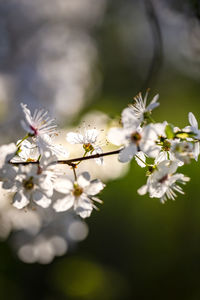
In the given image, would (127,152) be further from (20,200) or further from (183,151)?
(20,200)

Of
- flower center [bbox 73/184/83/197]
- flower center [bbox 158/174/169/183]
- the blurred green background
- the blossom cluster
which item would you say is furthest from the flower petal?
the blurred green background

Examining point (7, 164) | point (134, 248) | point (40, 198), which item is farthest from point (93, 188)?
point (134, 248)

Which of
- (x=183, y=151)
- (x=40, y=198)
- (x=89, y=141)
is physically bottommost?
(x=183, y=151)

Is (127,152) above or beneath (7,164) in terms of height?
beneath

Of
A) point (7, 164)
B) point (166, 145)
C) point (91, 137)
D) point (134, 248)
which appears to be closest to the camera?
point (7, 164)

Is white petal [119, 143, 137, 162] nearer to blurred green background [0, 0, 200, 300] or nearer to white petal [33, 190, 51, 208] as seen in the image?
white petal [33, 190, 51, 208]

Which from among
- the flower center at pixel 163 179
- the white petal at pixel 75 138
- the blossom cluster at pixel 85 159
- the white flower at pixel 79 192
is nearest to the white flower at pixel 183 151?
the blossom cluster at pixel 85 159

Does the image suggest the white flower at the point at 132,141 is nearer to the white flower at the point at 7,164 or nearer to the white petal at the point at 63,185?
the white petal at the point at 63,185

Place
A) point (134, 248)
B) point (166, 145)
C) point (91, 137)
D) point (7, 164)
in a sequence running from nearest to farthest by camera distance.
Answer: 1. point (7, 164)
2. point (166, 145)
3. point (91, 137)
4. point (134, 248)
